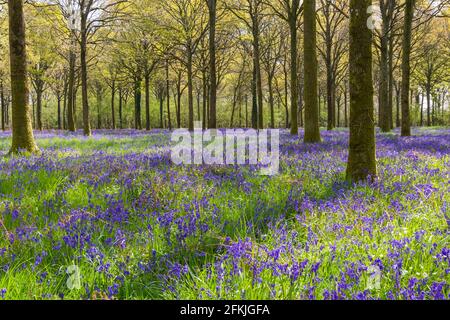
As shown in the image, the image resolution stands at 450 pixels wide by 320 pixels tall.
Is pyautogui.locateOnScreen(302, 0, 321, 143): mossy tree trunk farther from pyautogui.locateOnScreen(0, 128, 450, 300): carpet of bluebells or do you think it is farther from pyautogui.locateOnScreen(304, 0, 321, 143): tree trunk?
pyautogui.locateOnScreen(0, 128, 450, 300): carpet of bluebells

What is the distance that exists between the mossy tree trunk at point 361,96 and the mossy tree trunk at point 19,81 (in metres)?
9.06

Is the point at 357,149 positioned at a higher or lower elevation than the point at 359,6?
lower

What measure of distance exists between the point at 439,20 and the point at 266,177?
38.7m

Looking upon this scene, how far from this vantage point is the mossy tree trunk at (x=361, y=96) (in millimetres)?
5801

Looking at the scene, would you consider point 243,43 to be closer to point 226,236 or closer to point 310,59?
point 310,59

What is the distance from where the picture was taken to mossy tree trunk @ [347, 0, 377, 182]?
5.80 meters

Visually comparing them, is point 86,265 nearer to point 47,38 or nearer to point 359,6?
point 359,6

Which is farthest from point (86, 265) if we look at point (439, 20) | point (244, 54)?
point (439, 20)

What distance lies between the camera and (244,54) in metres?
39.0

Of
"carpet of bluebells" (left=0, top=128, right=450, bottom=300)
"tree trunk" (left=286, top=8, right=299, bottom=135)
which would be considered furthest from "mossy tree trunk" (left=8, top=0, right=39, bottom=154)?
"tree trunk" (left=286, top=8, right=299, bottom=135)

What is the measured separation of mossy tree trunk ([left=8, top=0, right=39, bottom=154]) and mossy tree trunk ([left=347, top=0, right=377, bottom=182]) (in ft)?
29.7

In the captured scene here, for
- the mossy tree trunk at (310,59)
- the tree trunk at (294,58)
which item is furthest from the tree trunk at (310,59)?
the tree trunk at (294,58)

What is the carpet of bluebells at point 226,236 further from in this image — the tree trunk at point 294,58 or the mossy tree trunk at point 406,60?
the tree trunk at point 294,58

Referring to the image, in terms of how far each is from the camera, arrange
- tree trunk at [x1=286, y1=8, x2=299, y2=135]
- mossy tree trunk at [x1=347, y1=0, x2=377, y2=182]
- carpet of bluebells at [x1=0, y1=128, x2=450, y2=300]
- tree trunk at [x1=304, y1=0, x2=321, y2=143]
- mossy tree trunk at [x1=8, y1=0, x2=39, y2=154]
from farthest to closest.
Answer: tree trunk at [x1=286, y1=8, x2=299, y2=135] < tree trunk at [x1=304, y1=0, x2=321, y2=143] < mossy tree trunk at [x1=8, y1=0, x2=39, y2=154] < mossy tree trunk at [x1=347, y1=0, x2=377, y2=182] < carpet of bluebells at [x1=0, y1=128, x2=450, y2=300]
